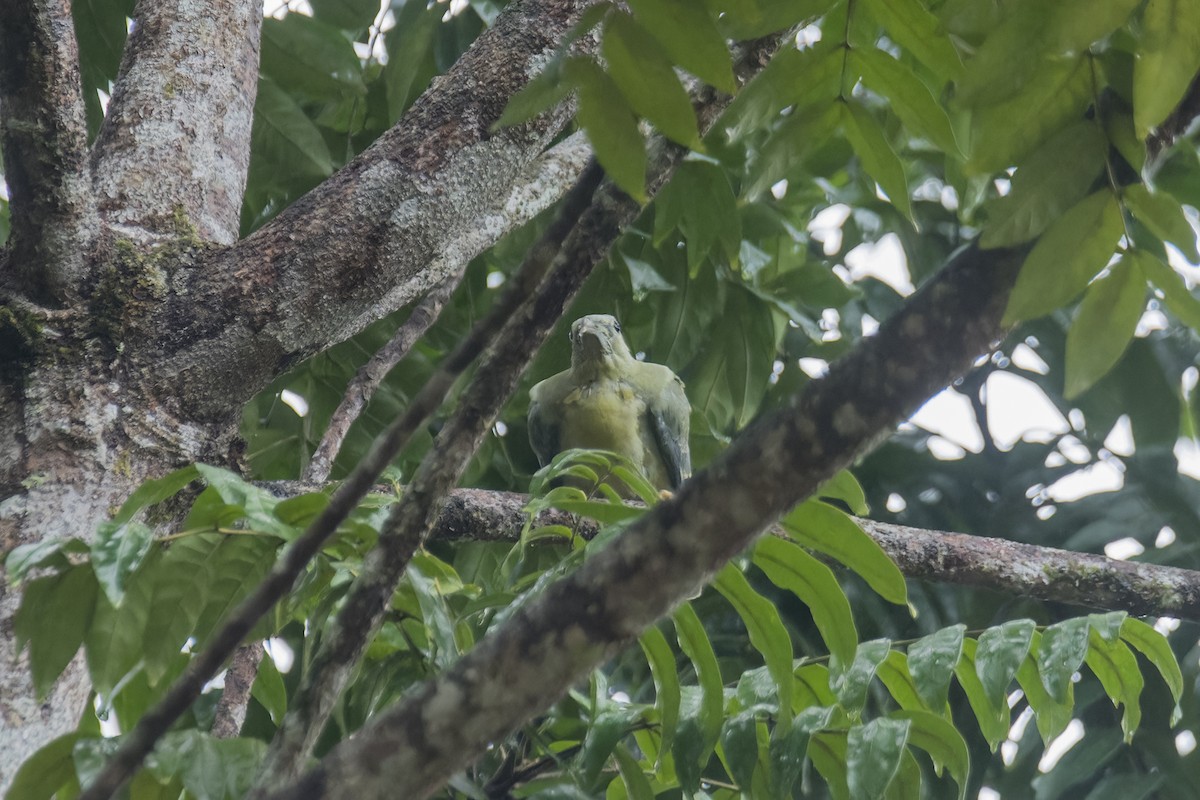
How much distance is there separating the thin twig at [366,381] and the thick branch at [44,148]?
1.80 feet

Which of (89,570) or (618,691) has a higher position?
(89,570)

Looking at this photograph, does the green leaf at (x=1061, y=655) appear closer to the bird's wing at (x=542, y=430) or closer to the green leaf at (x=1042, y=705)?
the green leaf at (x=1042, y=705)

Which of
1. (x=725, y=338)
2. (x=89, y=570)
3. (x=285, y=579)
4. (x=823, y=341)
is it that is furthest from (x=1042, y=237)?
(x=823, y=341)

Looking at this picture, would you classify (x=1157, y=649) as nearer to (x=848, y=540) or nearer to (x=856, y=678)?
(x=856, y=678)

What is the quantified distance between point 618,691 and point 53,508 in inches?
87.5

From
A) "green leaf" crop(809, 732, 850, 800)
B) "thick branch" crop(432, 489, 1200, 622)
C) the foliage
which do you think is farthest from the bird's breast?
"green leaf" crop(809, 732, 850, 800)

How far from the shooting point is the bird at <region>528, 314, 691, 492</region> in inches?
151

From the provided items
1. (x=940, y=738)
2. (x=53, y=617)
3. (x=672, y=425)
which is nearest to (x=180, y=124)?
(x=53, y=617)

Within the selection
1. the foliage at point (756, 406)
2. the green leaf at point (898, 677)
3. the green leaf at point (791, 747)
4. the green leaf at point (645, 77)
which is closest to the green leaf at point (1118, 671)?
the foliage at point (756, 406)

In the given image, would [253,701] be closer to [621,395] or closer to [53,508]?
[53,508]

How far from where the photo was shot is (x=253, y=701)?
264 cm

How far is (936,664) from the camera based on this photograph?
1.78 m

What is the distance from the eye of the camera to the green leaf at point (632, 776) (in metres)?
1.69

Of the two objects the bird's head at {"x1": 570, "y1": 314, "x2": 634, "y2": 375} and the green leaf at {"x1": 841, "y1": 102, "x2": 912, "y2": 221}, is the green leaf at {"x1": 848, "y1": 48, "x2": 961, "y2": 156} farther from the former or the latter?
the bird's head at {"x1": 570, "y1": 314, "x2": 634, "y2": 375}
